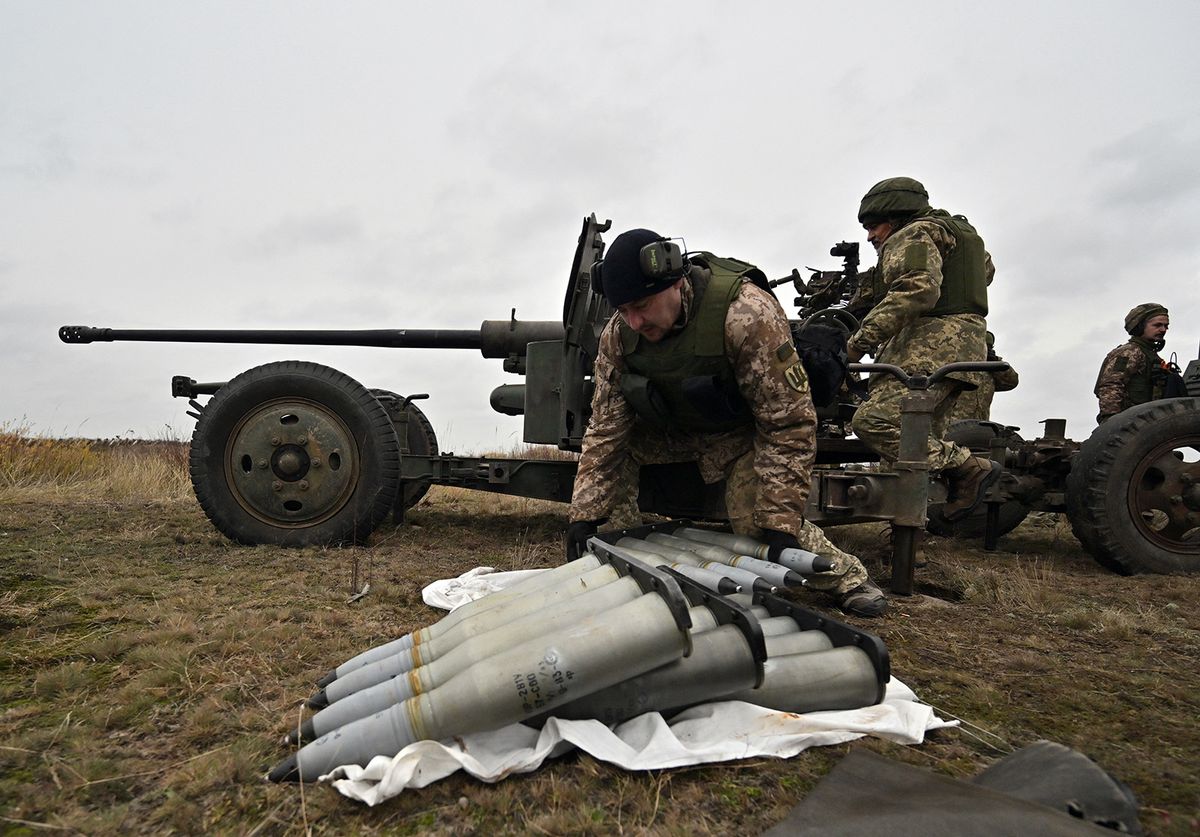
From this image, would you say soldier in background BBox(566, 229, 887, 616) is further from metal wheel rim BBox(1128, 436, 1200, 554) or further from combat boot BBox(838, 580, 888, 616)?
metal wheel rim BBox(1128, 436, 1200, 554)

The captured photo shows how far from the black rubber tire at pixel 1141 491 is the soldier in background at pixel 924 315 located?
64cm

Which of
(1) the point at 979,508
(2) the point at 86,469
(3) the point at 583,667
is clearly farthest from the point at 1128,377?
(2) the point at 86,469

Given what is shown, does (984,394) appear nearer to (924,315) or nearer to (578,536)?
(924,315)

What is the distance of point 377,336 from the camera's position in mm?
6258

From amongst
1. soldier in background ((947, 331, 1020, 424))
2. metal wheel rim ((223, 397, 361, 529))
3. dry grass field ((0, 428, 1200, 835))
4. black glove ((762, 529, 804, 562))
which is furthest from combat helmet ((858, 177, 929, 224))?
metal wheel rim ((223, 397, 361, 529))

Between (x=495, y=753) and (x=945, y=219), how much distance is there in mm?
4299

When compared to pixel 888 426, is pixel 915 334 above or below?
above

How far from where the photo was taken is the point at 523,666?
1652 millimetres

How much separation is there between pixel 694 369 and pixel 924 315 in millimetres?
2099

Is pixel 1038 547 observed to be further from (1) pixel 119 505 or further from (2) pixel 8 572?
(1) pixel 119 505

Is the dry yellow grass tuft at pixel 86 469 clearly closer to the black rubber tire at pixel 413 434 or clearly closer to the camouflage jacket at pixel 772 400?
the black rubber tire at pixel 413 434

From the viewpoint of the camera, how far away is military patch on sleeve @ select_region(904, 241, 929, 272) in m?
4.29

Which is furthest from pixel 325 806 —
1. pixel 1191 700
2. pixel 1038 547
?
pixel 1038 547

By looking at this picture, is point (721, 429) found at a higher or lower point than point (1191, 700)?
higher
